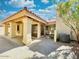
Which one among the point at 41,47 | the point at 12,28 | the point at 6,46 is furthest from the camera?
the point at 12,28

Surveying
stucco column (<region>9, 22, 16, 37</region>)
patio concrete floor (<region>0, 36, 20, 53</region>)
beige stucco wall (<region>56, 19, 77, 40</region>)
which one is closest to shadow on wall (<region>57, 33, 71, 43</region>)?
beige stucco wall (<region>56, 19, 77, 40</region>)

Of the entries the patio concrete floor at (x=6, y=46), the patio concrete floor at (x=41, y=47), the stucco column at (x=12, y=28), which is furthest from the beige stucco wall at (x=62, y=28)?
the stucco column at (x=12, y=28)

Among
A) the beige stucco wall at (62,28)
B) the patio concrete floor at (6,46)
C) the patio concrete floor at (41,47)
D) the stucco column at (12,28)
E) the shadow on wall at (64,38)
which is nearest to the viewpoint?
the patio concrete floor at (41,47)

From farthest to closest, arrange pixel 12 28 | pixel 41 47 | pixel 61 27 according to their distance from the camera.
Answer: pixel 12 28, pixel 61 27, pixel 41 47

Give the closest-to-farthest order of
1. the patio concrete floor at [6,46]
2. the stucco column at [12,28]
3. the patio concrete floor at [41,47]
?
the patio concrete floor at [41,47]
the patio concrete floor at [6,46]
the stucco column at [12,28]

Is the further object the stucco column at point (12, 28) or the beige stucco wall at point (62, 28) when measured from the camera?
the stucco column at point (12, 28)

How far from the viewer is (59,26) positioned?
1509 cm

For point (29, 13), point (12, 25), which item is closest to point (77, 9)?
point (29, 13)

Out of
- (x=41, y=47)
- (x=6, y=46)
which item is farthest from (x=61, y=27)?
(x=6, y=46)

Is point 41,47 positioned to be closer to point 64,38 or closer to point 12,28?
point 64,38

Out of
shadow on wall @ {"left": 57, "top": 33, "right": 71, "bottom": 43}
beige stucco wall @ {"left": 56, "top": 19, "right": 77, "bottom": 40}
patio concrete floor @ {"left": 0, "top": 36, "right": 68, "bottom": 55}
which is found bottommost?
patio concrete floor @ {"left": 0, "top": 36, "right": 68, "bottom": 55}

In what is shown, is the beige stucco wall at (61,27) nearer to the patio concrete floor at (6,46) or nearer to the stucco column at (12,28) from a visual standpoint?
the patio concrete floor at (6,46)

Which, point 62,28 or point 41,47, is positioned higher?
point 62,28

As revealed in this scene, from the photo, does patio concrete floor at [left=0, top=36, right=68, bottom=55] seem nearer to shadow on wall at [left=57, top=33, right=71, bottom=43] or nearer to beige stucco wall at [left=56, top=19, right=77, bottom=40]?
shadow on wall at [left=57, top=33, right=71, bottom=43]
